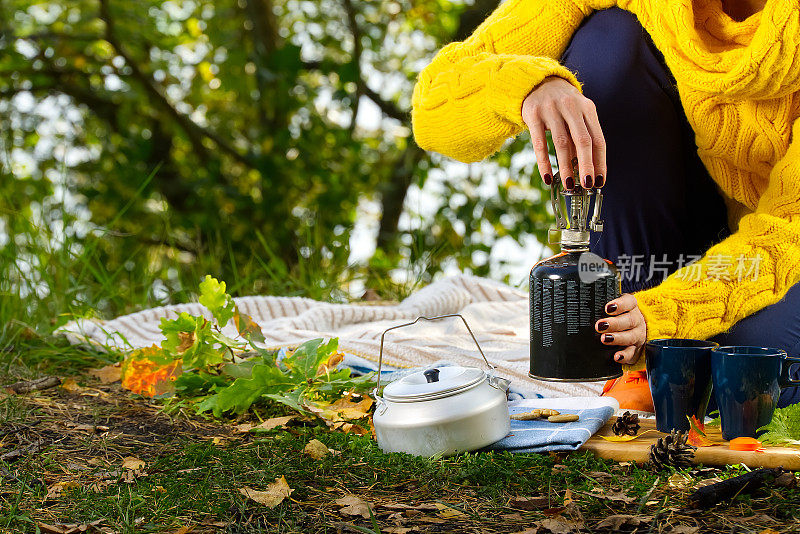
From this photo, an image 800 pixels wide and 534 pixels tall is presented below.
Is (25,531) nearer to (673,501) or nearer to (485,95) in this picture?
(673,501)

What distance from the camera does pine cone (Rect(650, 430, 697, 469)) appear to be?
1.25 meters

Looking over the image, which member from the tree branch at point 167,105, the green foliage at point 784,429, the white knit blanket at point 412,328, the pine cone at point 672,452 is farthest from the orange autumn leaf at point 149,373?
the tree branch at point 167,105

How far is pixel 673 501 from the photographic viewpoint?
1142 millimetres

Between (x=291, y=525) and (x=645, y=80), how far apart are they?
117 cm

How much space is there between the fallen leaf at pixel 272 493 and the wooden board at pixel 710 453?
20.4 inches

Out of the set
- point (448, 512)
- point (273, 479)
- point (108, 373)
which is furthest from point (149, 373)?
point (448, 512)

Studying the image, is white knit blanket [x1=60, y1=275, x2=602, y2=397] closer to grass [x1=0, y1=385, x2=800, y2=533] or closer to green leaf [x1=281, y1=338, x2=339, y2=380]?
green leaf [x1=281, y1=338, x2=339, y2=380]

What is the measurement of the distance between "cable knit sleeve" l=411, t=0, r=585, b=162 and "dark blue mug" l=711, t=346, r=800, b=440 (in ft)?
1.94

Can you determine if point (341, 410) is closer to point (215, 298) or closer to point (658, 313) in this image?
point (215, 298)

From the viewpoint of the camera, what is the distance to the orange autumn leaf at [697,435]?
52.3 inches

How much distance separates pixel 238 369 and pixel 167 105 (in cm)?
268

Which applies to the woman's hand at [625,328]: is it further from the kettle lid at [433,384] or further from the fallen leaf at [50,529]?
the fallen leaf at [50,529]

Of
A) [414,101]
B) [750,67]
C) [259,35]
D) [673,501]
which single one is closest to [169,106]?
[259,35]

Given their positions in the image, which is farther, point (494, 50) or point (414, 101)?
point (414, 101)
